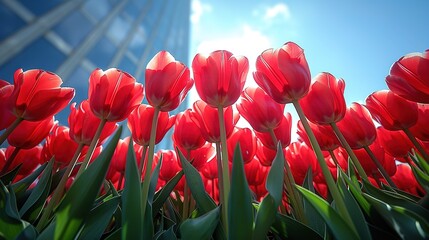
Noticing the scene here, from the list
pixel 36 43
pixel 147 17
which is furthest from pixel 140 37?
pixel 36 43

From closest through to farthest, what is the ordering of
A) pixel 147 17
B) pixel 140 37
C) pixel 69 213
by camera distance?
pixel 69 213 < pixel 140 37 < pixel 147 17

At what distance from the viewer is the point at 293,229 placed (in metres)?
0.34

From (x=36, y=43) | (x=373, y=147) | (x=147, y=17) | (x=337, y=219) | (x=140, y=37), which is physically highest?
(x=147, y=17)

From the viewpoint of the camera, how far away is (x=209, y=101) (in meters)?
0.44

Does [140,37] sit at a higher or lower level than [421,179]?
higher

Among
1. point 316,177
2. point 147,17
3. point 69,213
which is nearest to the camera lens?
point 69,213

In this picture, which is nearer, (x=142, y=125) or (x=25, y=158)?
(x=142, y=125)

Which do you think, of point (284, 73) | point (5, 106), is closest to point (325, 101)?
point (284, 73)

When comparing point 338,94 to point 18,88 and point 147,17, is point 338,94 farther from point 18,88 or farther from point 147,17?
point 147,17

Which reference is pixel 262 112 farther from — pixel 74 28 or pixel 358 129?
pixel 74 28

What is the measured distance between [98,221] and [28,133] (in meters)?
0.32

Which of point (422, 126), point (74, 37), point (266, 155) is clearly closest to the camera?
point (422, 126)

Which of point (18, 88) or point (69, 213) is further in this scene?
point (18, 88)

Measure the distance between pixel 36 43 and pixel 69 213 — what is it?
4.86m
